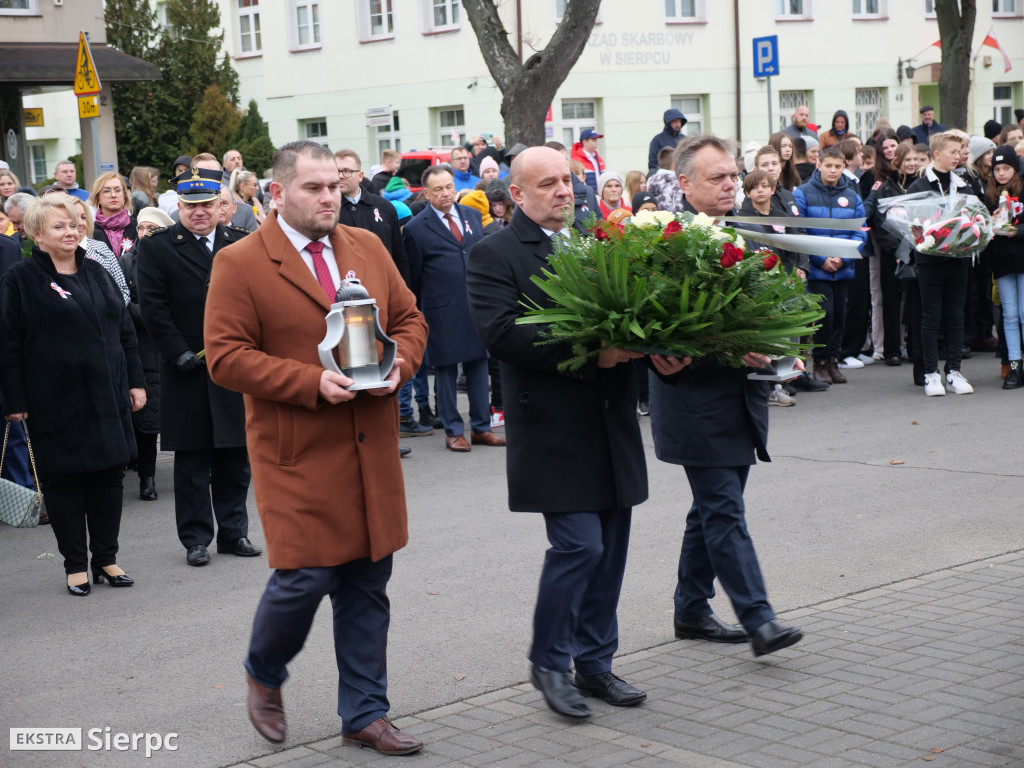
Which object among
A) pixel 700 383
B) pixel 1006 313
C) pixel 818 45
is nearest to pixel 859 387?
pixel 1006 313

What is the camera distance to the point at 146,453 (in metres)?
9.94

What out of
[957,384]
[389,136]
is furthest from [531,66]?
[389,136]

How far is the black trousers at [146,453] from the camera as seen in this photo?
9.84 meters

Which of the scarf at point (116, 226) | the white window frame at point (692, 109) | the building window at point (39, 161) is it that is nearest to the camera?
the scarf at point (116, 226)

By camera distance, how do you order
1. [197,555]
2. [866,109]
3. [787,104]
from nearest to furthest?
[197,555], [787,104], [866,109]

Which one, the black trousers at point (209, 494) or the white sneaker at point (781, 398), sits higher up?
the black trousers at point (209, 494)

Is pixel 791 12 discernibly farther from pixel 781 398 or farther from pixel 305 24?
pixel 781 398

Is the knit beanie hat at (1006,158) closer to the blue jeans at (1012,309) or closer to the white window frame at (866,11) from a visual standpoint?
the blue jeans at (1012,309)

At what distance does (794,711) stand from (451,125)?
97.1 feet

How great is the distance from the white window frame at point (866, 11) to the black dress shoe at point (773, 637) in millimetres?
32350

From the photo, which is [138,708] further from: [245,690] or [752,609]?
[752,609]

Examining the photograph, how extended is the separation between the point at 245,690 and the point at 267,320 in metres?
1.66

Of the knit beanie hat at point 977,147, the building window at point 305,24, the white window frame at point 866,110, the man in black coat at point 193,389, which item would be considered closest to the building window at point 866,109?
the white window frame at point 866,110

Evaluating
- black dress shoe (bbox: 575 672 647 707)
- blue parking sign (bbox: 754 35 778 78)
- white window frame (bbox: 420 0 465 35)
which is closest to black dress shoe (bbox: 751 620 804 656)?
black dress shoe (bbox: 575 672 647 707)
